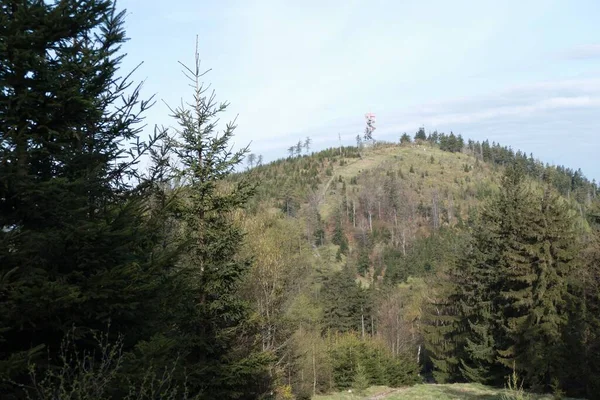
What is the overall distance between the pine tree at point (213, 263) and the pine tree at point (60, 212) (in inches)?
197

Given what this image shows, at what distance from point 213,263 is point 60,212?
677 centimetres

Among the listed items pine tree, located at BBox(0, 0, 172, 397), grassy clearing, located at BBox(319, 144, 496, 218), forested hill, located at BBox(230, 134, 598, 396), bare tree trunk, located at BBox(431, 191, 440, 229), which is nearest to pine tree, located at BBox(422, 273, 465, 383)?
forested hill, located at BBox(230, 134, 598, 396)

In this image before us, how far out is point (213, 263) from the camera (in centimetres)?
1266

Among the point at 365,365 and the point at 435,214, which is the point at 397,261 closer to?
Result: the point at 435,214

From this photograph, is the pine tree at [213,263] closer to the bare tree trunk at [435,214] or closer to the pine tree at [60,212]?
the pine tree at [60,212]

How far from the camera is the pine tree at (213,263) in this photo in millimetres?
12188

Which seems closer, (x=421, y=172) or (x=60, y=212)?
(x=60, y=212)

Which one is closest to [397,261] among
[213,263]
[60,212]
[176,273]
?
[213,263]

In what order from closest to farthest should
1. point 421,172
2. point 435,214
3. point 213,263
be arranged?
point 213,263 < point 435,214 < point 421,172

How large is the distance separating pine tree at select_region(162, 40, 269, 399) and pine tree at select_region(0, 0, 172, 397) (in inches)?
197

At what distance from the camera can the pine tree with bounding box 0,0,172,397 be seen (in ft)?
18.5

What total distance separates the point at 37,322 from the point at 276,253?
16.1 m

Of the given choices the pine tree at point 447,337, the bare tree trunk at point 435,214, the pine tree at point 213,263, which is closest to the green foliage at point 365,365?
the pine tree at point 447,337

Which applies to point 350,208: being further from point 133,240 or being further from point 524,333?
point 133,240
